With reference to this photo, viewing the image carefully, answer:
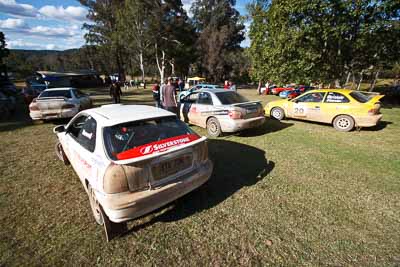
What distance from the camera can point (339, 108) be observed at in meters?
6.57

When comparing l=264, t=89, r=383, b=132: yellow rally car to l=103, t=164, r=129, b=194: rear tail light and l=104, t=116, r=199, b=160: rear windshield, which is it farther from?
l=103, t=164, r=129, b=194: rear tail light

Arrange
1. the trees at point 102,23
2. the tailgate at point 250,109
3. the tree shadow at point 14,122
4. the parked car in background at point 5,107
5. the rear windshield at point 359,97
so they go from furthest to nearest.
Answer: the trees at point 102,23
the parked car in background at point 5,107
the tree shadow at point 14,122
the rear windshield at point 359,97
the tailgate at point 250,109

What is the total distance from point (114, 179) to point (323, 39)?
11406 millimetres

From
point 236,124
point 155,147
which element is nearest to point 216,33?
point 236,124

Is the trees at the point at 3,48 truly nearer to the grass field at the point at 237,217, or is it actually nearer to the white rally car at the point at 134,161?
the grass field at the point at 237,217


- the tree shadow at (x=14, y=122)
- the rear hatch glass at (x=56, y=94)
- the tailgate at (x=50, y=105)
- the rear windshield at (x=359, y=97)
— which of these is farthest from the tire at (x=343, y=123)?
the tree shadow at (x=14, y=122)

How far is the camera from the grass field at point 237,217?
2137mm

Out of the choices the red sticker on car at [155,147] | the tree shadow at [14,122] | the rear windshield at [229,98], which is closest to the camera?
the red sticker on car at [155,147]

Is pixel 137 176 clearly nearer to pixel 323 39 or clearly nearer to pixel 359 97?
pixel 359 97

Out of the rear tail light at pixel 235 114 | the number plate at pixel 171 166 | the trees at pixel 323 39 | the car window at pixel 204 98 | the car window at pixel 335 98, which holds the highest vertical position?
the trees at pixel 323 39

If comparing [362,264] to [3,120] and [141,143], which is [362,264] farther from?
[3,120]

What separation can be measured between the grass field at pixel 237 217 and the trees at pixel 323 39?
6.98 m

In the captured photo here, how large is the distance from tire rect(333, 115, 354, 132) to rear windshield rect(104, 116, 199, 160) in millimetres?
6280

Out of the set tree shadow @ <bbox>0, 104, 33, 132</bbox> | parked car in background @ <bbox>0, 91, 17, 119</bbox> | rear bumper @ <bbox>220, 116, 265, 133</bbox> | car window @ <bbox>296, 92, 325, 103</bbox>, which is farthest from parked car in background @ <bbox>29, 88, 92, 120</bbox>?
car window @ <bbox>296, 92, 325, 103</bbox>
